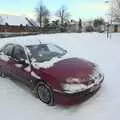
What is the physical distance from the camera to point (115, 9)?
41156mm

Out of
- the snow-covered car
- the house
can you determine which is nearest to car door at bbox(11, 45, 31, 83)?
the snow-covered car

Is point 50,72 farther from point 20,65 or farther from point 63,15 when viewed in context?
point 63,15

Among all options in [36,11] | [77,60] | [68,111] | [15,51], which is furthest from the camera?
[36,11]

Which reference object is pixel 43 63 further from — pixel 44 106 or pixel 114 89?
pixel 114 89

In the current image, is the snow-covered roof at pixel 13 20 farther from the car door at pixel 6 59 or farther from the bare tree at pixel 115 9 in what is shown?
the car door at pixel 6 59

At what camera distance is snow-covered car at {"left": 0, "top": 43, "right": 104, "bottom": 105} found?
5176 mm

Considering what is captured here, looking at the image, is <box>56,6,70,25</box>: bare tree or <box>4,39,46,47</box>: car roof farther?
<box>56,6,70,25</box>: bare tree

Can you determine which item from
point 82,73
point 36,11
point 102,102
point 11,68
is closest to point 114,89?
point 102,102

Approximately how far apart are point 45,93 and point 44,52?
1418 millimetres

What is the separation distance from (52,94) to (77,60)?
1351 mm

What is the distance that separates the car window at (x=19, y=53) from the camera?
6.34m

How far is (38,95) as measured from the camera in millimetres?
5781

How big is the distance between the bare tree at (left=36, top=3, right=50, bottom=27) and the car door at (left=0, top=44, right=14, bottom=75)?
62.6 metres

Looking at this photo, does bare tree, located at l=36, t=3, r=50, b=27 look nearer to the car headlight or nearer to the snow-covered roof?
the snow-covered roof
